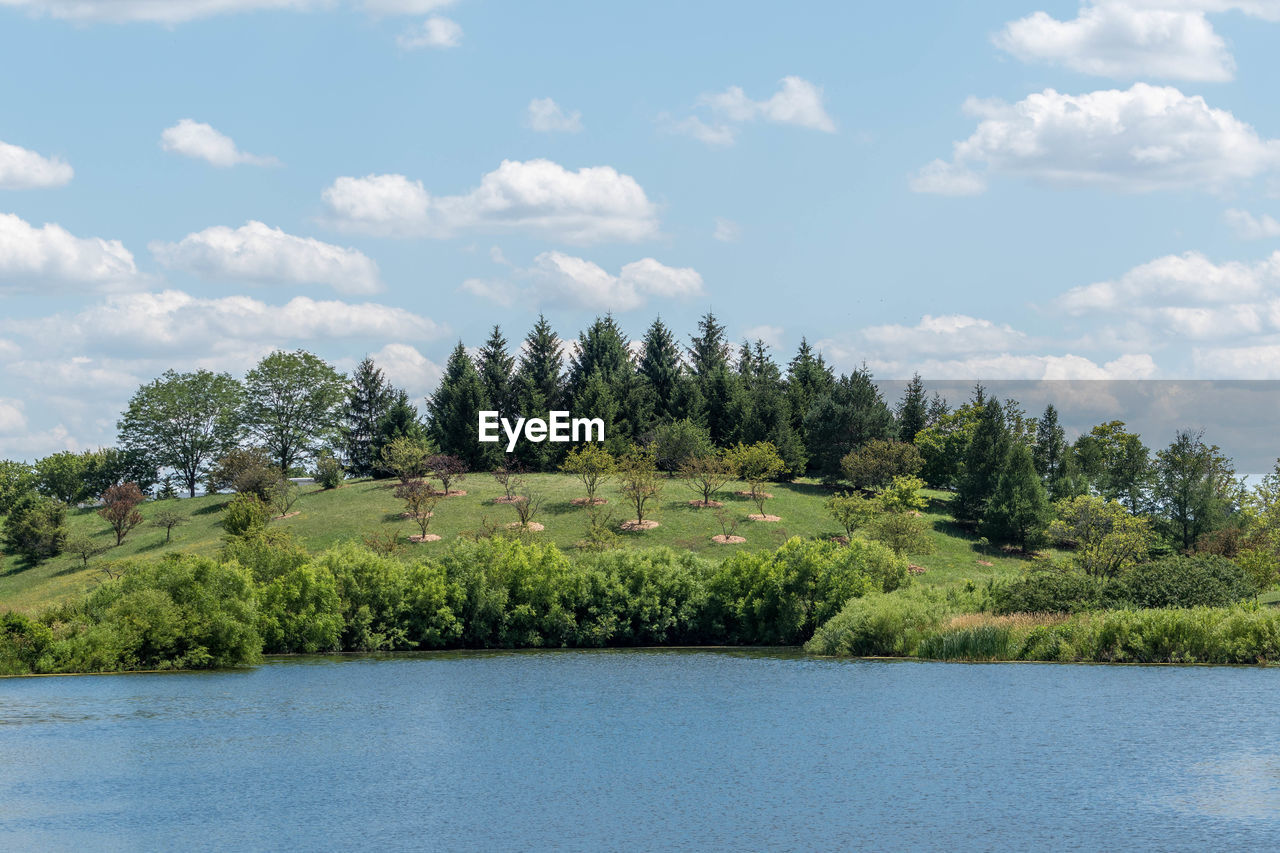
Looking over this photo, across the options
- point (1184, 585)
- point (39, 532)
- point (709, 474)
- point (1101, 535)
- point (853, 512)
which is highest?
point (709, 474)

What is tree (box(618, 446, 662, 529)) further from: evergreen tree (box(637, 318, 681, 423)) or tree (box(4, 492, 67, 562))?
tree (box(4, 492, 67, 562))

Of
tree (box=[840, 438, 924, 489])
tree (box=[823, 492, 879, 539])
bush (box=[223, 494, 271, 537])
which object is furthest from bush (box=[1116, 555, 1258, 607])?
bush (box=[223, 494, 271, 537])

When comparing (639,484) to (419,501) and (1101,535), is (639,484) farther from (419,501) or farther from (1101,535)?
(1101,535)

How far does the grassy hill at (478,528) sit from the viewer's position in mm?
87250

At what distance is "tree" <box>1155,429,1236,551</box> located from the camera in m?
98.8

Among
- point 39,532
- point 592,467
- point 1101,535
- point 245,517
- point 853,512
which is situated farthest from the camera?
point 592,467

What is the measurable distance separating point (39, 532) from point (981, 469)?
82525 millimetres

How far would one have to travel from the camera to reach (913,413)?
433 feet

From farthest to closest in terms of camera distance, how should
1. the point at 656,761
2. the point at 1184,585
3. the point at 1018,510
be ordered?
the point at 1018,510 < the point at 1184,585 < the point at 656,761

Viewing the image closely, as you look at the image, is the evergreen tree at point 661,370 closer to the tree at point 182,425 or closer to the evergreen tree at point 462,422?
the evergreen tree at point 462,422

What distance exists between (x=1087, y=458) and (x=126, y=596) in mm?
94294

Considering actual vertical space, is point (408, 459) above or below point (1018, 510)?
above

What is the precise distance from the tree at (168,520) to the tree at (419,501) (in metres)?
20.5

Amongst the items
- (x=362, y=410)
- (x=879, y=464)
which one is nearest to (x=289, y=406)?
(x=362, y=410)
